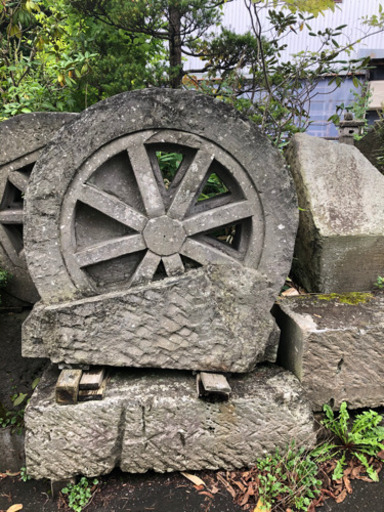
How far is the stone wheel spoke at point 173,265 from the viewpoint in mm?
2311

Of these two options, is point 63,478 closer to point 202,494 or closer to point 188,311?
point 202,494

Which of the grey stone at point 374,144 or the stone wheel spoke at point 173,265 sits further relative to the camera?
the grey stone at point 374,144

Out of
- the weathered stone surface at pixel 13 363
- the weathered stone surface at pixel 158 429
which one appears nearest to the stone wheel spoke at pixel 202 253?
the weathered stone surface at pixel 158 429

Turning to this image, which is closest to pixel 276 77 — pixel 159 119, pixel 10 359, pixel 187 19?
pixel 187 19

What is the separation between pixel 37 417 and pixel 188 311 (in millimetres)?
1132

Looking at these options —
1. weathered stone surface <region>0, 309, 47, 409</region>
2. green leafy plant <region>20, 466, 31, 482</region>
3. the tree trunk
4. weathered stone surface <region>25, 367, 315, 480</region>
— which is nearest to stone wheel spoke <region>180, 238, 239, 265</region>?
weathered stone surface <region>25, 367, 315, 480</region>

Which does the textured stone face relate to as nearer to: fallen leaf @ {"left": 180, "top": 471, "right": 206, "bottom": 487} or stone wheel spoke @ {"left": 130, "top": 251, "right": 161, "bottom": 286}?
stone wheel spoke @ {"left": 130, "top": 251, "right": 161, "bottom": 286}

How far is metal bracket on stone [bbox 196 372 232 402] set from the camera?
2.10 m

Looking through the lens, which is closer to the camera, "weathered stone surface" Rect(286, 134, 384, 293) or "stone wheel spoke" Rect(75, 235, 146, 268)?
"stone wheel spoke" Rect(75, 235, 146, 268)

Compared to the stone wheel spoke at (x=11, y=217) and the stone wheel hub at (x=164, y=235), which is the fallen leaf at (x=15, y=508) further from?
the stone wheel spoke at (x=11, y=217)

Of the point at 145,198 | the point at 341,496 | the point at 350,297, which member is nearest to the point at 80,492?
the point at 341,496

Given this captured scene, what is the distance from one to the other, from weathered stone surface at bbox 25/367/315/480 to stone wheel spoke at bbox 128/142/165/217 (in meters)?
1.16

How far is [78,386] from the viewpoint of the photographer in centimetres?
213

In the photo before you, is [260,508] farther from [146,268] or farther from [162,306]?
[146,268]
